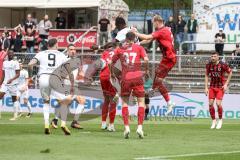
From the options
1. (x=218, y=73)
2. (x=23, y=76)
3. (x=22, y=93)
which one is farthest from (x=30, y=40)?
(x=218, y=73)

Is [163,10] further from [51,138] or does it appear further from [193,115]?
[51,138]

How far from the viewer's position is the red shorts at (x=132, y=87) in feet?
60.9

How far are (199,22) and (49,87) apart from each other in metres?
22.2

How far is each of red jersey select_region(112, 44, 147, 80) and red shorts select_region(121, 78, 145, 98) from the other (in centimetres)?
12

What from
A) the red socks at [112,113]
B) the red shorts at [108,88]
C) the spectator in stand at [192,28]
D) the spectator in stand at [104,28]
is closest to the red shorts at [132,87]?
the red socks at [112,113]

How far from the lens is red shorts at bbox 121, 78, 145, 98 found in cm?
1855

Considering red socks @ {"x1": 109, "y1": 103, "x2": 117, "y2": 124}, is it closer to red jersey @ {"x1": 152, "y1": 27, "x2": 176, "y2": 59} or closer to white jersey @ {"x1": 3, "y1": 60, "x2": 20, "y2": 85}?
red jersey @ {"x1": 152, "y1": 27, "x2": 176, "y2": 59}

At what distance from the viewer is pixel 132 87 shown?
18.6 metres

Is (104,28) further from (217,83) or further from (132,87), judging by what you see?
(132,87)

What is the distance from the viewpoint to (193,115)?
32469 mm

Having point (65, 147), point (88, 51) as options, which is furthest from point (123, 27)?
point (88, 51)

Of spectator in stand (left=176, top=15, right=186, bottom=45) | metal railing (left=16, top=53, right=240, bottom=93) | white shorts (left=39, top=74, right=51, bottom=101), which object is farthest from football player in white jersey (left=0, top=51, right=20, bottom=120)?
spectator in stand (left=176, top=15, right=186, bottom=45)

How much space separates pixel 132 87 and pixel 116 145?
2.33 meters

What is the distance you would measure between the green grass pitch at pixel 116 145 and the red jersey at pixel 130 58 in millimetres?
1478
